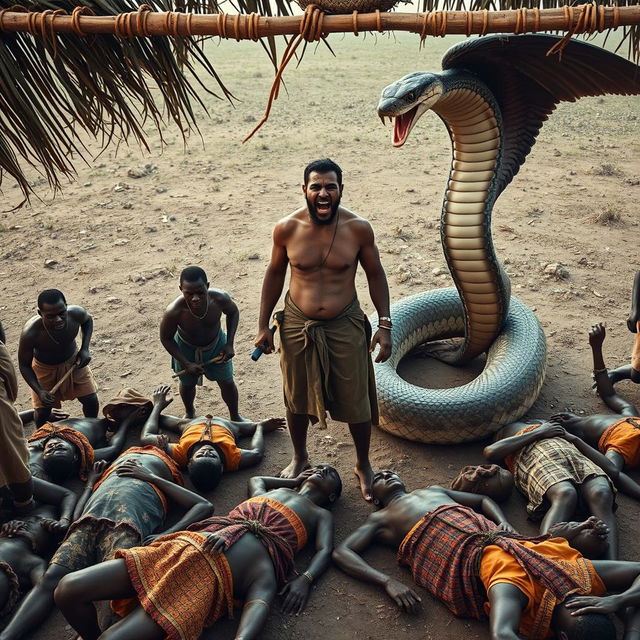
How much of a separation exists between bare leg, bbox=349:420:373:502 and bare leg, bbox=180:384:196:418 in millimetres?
1302

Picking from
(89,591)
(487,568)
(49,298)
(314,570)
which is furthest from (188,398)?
(487,568)

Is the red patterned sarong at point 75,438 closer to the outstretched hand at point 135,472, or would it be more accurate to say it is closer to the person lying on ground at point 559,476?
the outstretched hand at point 135,472

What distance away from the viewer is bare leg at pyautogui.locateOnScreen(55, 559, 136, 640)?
9.62 feet

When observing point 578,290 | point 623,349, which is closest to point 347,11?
point 623,349

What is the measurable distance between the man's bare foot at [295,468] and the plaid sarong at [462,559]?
3.20 feet

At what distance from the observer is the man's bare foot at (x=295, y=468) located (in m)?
4.36

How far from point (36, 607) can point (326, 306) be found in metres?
2.09

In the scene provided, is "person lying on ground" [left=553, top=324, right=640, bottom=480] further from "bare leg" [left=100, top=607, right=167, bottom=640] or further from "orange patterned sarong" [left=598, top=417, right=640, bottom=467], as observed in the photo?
"bare leg" [left=100, top=607, right=167, bottom=640]

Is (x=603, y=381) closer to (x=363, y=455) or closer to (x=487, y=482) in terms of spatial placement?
(x=487, y=482)

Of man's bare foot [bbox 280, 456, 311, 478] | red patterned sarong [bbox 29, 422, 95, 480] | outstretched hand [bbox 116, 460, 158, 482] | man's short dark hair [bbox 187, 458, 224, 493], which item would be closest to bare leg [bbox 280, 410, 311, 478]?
man's bare foot [bbox 280, 456, 311, 478]

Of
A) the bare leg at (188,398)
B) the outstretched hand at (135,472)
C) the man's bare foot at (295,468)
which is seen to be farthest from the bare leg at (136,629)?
the bare leg at (188,398)

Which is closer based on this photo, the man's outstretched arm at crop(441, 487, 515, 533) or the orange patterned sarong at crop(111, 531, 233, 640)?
the orange patterned sarong at crop(111, 531, 233, 640)

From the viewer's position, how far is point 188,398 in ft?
16.1

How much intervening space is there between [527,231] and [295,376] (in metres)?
4.93
